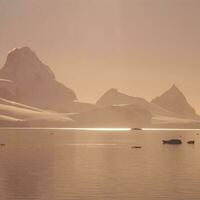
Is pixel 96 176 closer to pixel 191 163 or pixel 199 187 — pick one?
pixel 199 187

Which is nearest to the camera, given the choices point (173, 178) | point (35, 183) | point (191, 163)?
point (35, 183)

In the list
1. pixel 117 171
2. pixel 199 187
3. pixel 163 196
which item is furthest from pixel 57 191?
pixel 117 171

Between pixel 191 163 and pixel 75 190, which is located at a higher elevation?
pixel 191 163

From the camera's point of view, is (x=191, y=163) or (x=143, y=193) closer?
(x=143, y=193)

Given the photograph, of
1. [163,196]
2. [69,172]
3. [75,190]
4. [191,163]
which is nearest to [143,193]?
[163,196]

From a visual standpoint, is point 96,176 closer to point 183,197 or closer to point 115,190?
point 115,190

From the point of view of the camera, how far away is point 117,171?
105 metres

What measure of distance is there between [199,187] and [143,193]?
424 inches

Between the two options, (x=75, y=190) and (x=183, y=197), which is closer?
(x=183, y=197)

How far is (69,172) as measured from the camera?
100 metres

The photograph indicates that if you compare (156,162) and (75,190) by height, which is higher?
(156,162)

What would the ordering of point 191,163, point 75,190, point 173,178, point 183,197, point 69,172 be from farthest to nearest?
1. point 191,163
2. point 69,172
3. point 173,178
4. point 75,190
5. point 183,197

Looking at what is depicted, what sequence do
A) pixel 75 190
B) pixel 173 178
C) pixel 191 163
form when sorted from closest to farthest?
pixel 75 190
pixel 173 178
pixel 191 163

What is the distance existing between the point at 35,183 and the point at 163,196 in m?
22.1
